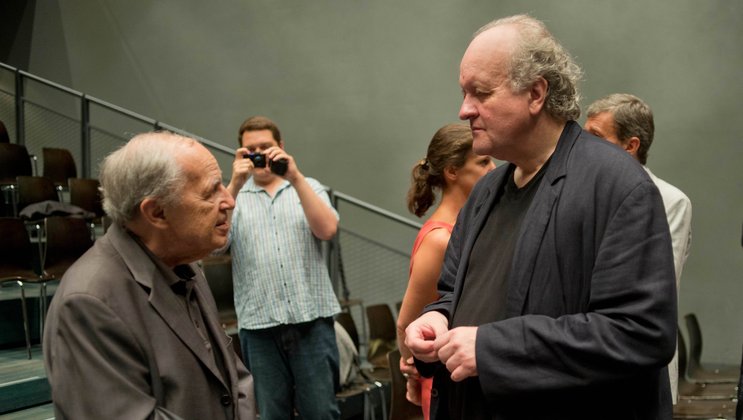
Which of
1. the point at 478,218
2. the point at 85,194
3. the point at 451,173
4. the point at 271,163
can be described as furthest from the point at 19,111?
the point at 478,218

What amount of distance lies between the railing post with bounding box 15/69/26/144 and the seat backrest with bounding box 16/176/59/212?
1.47m

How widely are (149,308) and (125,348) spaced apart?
→ 110 millimetres

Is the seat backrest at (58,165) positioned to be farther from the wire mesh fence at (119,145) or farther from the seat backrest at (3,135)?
the seat backrest at (3,135)

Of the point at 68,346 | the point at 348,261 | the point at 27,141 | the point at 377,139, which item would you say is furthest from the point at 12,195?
the point at 68,346

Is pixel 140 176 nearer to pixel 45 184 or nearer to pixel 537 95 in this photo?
pixel 537 95

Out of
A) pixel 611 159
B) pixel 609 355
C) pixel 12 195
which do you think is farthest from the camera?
pixel 12 195

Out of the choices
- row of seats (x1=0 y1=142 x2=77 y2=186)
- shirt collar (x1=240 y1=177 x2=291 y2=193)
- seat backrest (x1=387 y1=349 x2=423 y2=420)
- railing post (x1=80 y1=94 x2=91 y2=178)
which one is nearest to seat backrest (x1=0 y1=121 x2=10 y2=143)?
row of seats (x1=0 y1=142 x2=77 y2=186)

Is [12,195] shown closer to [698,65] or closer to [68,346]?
[68,346]

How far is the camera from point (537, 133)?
1527 mm

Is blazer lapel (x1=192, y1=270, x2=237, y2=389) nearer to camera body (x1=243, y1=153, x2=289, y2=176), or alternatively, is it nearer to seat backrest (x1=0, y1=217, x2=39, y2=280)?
camera body (x1=243, y1=153, x2=289, y2=176)

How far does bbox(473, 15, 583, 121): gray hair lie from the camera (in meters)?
1.50

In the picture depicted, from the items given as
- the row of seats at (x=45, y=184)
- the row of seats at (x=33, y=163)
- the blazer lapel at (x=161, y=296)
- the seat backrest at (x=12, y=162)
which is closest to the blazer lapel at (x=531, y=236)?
the blazer lapel at (x=161, y=296)

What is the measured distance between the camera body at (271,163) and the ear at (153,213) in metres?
1.50

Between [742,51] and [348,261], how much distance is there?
3189 millimetres
